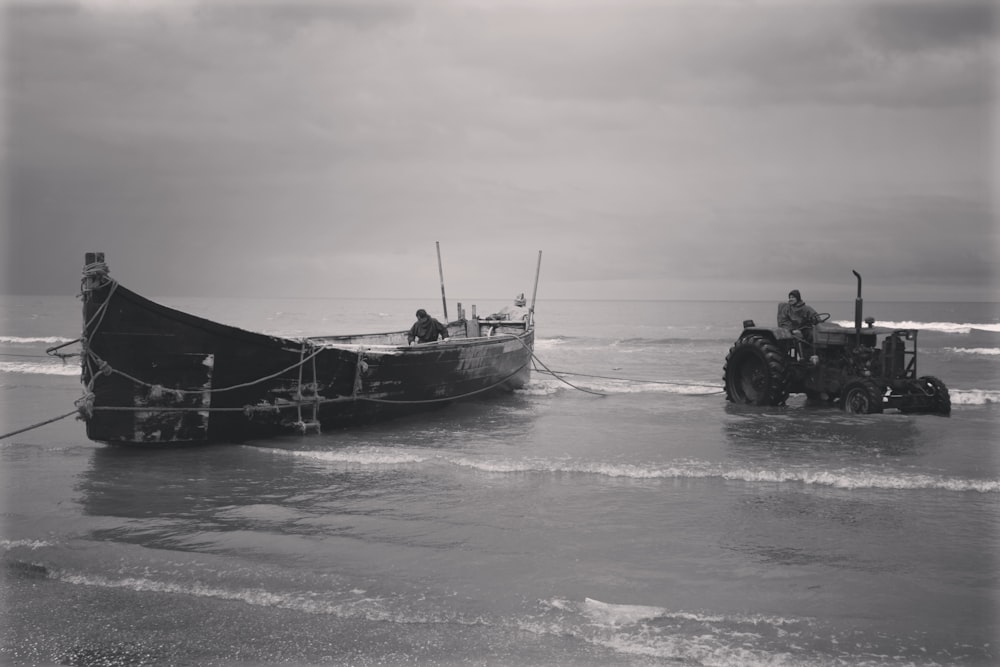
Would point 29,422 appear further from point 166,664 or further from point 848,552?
point 848,552

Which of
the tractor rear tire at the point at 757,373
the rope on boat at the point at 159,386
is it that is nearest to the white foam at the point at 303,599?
the rope on boat at the point at 159,386

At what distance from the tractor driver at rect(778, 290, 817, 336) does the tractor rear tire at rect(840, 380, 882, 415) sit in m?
1.39

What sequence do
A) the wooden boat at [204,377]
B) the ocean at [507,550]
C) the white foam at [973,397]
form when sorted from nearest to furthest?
the ocean at [507,550], the wooden boat at [204,377], the white foam at [973,397]

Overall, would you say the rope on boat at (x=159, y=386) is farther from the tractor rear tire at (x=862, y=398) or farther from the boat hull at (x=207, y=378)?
the tractor rear tire at (x=862, y=398)

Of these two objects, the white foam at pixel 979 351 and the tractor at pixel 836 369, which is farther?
the white foam at pixel 979 351

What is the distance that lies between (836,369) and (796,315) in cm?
126

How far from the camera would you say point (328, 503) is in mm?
7262

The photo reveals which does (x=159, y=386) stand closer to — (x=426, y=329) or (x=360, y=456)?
(x=360, y=456)

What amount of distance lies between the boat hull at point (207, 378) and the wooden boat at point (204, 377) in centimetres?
1

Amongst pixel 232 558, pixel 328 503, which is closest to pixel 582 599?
pixel 232 558

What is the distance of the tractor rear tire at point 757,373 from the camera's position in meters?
13.7

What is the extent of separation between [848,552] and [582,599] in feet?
8.15

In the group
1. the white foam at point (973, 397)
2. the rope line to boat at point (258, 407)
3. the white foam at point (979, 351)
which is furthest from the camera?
the white foam at point (979, 351)

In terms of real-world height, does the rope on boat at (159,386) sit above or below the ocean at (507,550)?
above
